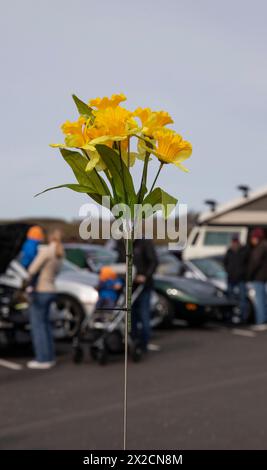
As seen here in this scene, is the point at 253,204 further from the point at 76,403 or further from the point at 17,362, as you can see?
the point at 76,403

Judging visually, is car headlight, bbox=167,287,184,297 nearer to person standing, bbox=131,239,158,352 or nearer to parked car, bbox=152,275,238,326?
parked car, bbox=152,275,238,326

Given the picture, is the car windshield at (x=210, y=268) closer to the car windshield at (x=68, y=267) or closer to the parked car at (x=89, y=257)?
the parked car at (x=89, y=257)

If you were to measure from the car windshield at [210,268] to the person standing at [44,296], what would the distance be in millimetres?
6188

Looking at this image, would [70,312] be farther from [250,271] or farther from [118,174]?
[118,174]

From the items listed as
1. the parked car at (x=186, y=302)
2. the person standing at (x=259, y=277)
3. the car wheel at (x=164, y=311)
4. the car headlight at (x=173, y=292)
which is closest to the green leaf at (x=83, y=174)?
the parked car at (x=186, y=302)

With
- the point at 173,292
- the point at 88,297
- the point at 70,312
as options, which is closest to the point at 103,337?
the point at 88,297

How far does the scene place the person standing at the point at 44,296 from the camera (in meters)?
8.88

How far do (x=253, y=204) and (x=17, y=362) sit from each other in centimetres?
898

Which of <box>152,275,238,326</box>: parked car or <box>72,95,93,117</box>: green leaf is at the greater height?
<box>72,95,93,117</box>: green leaf

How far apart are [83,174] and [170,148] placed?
0.25 m

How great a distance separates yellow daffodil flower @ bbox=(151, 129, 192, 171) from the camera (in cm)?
207

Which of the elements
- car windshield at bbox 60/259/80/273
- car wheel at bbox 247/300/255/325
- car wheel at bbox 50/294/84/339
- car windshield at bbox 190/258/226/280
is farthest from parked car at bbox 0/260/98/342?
car wheel at bbox 247/300/255/325

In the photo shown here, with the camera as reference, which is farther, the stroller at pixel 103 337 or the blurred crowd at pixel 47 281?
the stroller at pixel 103 337

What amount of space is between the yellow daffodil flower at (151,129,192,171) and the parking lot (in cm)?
371
